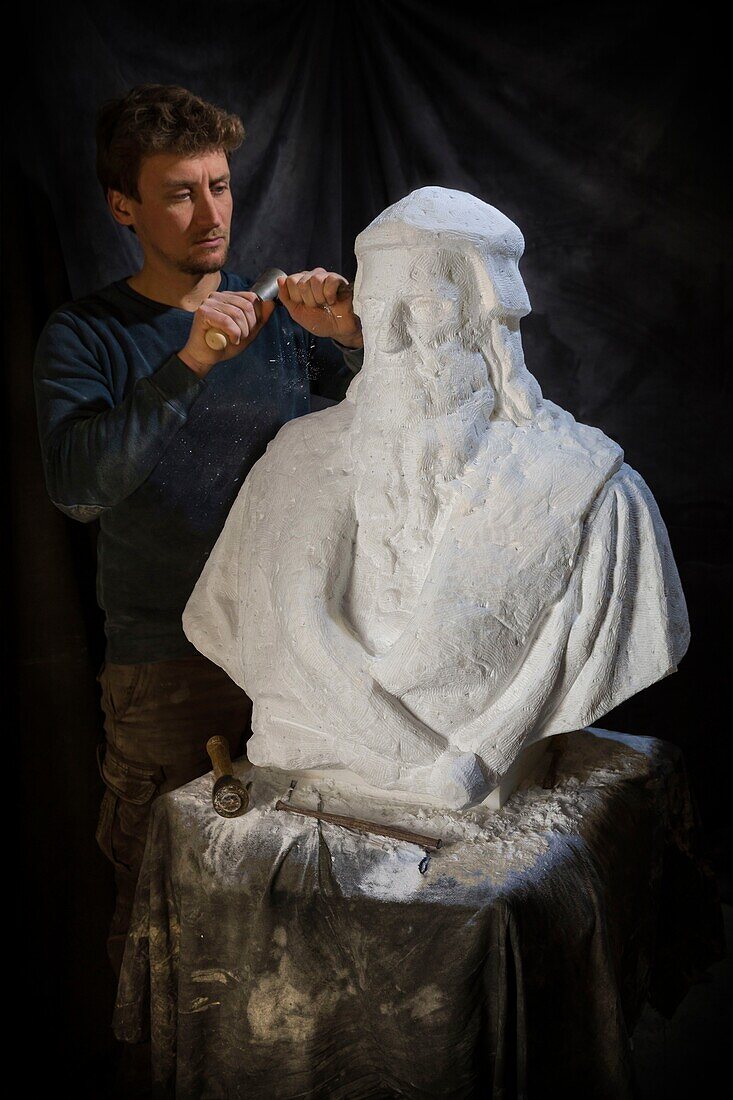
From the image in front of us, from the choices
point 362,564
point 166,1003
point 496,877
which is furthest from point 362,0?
point 166,1003

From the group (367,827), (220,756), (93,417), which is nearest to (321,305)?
(93,417)

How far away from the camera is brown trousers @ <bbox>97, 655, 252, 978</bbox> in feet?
9.87

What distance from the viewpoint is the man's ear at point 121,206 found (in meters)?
2.88

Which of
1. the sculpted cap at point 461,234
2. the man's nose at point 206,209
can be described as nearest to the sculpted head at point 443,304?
the sculpted cap at point 461,234

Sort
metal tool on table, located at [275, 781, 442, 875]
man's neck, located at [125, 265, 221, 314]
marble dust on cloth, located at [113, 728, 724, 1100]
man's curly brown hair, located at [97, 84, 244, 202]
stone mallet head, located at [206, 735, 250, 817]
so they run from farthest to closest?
man's neck, located at [125, 265, 221, 314] → man's curly brown hair, located at [97, 84, 244, 202] → stone mallet head, located at [206, 735, 250, 817] → metal tool on table, located at [275, 781, 442, 875] → marble dust on cloth, located at [113, 728, 724, 1100]

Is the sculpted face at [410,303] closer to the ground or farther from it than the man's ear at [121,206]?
closer to the ground

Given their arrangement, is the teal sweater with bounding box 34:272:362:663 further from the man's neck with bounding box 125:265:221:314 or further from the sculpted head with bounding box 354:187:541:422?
the sculpted head with bounding box 354:187:541:422

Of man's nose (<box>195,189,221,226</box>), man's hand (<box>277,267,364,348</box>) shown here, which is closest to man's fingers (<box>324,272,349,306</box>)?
man's hand (<box>277,267,364,348</box>)

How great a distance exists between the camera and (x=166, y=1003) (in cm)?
251

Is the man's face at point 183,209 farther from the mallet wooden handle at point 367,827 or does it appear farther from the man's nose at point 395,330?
the mallet wooden handle at point 367,827

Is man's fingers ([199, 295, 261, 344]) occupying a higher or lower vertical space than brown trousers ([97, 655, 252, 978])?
higher

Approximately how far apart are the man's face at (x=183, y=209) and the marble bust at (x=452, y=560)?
0.59 m

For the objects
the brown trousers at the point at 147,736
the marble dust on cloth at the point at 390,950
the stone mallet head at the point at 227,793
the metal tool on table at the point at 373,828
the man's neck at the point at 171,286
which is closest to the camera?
the marble dust on cloth at the point at 390,950

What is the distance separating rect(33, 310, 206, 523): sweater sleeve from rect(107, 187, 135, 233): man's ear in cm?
32
